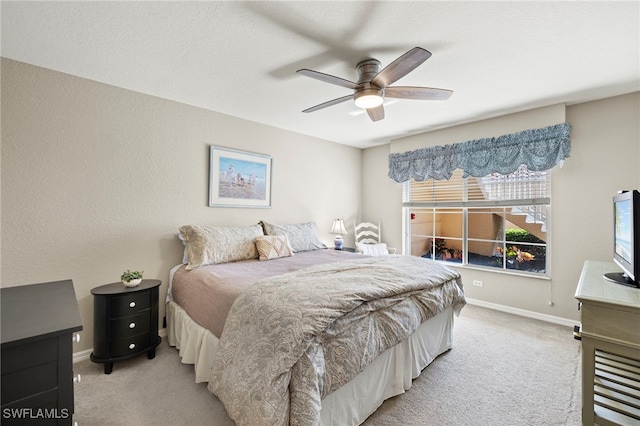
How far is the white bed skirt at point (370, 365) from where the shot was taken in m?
1.55

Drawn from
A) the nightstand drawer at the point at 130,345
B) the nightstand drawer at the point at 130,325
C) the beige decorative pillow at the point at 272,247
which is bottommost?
the nightstand drawer at the point at 130,345

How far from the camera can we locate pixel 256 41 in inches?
77.5

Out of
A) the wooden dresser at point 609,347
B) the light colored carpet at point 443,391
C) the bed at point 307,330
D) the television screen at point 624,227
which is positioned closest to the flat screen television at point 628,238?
the television screen at point 624,227

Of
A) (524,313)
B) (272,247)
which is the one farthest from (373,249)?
(524,313)

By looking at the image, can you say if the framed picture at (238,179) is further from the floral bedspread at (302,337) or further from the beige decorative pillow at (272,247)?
the floral bedspread at (302,337)

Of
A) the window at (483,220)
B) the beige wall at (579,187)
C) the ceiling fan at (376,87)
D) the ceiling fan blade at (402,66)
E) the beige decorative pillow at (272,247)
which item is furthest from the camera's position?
the window at (483,220)

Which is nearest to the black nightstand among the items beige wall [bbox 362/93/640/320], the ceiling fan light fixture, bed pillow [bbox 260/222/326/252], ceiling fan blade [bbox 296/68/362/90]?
bed pillow [bbox 260/222/326/252]

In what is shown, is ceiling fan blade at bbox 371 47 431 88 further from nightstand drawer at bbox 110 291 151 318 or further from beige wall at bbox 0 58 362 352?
nightstand drawer at bbox 110 291 151 318

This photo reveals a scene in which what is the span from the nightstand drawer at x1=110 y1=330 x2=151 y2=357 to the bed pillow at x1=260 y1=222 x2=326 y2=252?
5.38 feet

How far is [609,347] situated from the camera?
1.36 meters

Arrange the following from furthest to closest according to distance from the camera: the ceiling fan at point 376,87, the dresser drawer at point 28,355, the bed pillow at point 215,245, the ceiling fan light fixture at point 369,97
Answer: the bed pillow at point 215,245 < the ceiling fan light fixture at point 369,97 < the ceiling fan at point 376,87 < the dresser drawer at point 28,355

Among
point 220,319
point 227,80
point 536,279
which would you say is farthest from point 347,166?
point 220,319

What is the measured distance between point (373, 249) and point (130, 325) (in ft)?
10.9

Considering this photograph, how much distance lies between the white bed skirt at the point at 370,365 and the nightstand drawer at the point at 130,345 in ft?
0.82
